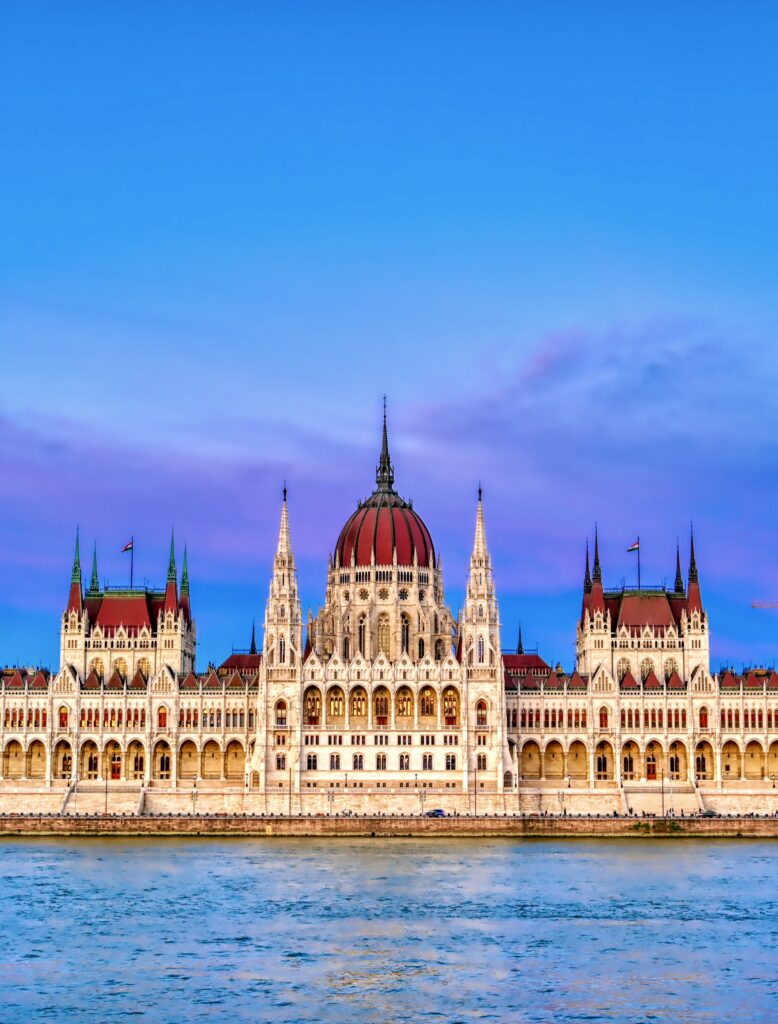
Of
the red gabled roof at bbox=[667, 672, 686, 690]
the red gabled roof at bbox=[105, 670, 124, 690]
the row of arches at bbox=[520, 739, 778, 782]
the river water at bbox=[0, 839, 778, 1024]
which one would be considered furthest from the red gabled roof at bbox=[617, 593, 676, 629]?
the red gabled roof at bbox=[105, 670, 124, 690]

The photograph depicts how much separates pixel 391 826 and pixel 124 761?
2793 cm

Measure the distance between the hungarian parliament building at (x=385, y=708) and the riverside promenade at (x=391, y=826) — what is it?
7527mm

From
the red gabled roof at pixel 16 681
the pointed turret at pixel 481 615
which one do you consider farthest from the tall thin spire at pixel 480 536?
the red gabled roof at pixel 16 681

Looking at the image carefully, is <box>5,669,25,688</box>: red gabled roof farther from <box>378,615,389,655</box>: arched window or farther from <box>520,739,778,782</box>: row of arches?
<box>520,739,778,782</box>: row of arches

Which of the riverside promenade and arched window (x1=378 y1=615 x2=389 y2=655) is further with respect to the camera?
arched window (x1=378 y1=615 x2=389 y2=655)

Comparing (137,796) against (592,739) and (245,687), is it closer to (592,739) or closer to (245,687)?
(245,687)

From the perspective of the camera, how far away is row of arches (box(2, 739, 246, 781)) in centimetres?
15288

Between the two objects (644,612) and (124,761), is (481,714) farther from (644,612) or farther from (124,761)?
(124,761)

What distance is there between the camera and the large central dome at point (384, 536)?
160m

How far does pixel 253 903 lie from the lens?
91688 millimetres

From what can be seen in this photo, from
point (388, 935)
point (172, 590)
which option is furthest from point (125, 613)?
point (388, 935)

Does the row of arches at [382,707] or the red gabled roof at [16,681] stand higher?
the red gabled roof at [16,681]

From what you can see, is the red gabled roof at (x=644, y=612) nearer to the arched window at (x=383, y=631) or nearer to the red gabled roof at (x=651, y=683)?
the red gabled roof at (x=651, y=683)

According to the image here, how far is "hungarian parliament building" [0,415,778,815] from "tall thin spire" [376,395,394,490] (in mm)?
3474
